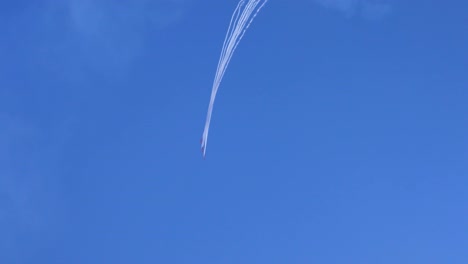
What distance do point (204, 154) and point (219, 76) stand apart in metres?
1.13

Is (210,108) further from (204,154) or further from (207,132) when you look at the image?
(204,154)

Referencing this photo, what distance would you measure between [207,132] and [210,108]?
350 mm

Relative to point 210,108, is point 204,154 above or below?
→ below

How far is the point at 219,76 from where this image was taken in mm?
4664

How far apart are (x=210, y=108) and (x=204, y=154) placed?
0.67 meters

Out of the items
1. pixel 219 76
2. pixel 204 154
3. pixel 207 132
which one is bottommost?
pixel 204 154

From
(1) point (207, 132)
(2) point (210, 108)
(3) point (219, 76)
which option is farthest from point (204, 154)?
(3) point (219, 76)

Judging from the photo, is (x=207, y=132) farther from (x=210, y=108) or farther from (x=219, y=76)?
(x=219, y=76)

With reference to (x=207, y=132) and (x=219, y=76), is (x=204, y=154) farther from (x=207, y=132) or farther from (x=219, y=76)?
(x=219, y=76)

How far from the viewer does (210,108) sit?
471cm

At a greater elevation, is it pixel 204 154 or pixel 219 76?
pixel 219 76

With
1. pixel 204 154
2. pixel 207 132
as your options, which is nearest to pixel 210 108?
pixel 207 132

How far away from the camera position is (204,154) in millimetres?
4578

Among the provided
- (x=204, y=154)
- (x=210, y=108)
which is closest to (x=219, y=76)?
(x=210, y=108)
